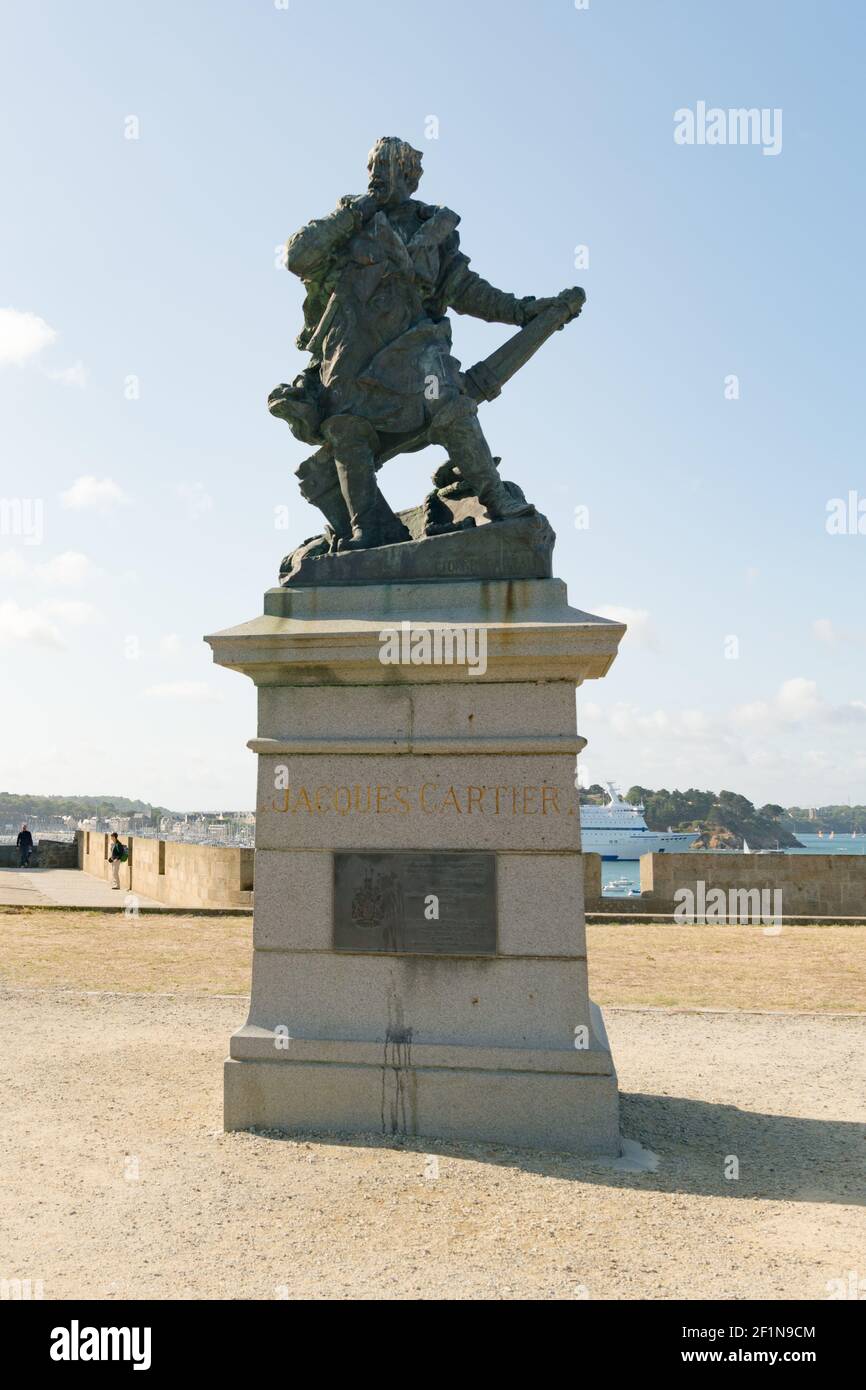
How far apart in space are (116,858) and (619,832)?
54536 millimetres

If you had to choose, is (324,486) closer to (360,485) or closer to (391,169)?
(360,485)

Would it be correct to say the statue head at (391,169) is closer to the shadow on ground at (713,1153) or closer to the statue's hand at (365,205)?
the statue's hand at (365,205)

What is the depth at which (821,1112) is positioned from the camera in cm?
634

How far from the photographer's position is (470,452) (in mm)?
6168

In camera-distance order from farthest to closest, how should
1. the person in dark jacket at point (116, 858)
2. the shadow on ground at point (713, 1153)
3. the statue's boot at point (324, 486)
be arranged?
the person in dark jacket at point (116, 858) → the statue's boot at point (324, 486) → the shadow on ground at point (713, 1153)

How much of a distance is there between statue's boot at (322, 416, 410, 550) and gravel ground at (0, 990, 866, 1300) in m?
3.37

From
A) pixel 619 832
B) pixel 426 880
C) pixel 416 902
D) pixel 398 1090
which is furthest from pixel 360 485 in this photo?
pixel 619 832

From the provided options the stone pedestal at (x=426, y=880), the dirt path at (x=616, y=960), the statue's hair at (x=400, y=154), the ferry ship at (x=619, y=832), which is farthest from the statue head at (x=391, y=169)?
the ferry ship at (x=619, y=832)

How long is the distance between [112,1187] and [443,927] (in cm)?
196

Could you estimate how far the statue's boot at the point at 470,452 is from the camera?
615 cm

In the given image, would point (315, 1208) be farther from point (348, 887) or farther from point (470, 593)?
point (470, 593)

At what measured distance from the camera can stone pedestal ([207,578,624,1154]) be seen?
540 centimetres

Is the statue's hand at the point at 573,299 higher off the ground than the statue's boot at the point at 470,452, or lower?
higher

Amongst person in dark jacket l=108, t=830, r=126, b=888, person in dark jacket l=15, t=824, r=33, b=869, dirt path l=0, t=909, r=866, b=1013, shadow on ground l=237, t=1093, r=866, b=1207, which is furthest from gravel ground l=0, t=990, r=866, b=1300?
person in dark jacket l=15, t=824, r=33, b=869
